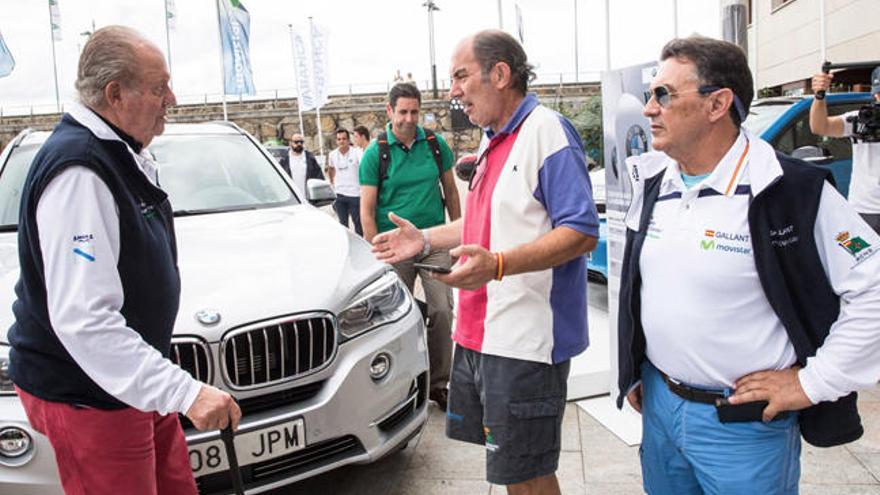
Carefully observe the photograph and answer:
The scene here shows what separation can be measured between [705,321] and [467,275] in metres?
0.64

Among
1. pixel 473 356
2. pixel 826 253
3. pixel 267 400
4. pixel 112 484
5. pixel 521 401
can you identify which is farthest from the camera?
pixel 267 400

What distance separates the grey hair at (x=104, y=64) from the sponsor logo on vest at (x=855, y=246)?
1.77 m

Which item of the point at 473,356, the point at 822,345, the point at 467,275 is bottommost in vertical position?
the point at 473,356

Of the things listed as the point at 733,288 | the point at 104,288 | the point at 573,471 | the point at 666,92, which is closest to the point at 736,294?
the point at 733,288

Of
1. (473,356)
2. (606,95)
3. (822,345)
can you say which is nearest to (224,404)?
(473,356)

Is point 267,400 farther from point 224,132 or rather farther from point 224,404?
point 224,132

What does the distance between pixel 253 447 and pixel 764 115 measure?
5.32m

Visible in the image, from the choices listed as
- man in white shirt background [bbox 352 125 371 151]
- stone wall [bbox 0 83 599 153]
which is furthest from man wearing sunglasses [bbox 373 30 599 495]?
stone wall [bbox 0 83 599 153]

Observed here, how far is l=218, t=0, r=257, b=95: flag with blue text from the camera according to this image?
63.2ft

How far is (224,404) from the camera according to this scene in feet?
5.62

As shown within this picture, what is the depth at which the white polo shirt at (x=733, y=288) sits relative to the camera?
155cm

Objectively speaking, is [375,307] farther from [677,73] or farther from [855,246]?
[855,246]

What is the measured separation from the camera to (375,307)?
3.05m

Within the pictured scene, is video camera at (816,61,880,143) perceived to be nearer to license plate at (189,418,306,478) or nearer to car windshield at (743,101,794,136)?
car windshield at (743,101,794,136)
